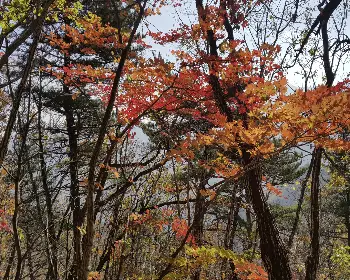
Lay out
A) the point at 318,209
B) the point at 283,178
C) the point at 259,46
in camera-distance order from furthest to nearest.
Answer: the point at 283,178 < the point at 259,46 < the point at 318,209

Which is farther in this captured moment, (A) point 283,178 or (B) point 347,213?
(B) point 347,213

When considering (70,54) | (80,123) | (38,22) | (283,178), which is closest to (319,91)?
(38,22)

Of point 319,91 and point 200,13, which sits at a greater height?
point 200,13

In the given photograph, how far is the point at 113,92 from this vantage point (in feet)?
6.65

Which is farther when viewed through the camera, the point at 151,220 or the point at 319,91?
the point at 151,220

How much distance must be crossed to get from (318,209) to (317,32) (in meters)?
3.39

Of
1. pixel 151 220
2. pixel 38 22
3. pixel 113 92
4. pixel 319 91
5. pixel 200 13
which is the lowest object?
pixel 151 220

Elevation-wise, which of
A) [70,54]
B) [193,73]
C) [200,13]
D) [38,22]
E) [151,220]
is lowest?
[151,220]

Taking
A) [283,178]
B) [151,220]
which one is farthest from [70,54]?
[283,178]

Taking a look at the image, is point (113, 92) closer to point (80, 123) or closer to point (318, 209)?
point (318, 209)

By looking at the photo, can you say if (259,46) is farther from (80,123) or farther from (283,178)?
(283,178)

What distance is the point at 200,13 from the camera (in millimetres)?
5977

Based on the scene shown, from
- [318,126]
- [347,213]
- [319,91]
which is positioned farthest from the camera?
[347,213]

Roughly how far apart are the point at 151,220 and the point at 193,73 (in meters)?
2.96
